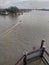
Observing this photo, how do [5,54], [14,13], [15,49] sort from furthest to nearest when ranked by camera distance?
[14,13], [15,49], [5,54]

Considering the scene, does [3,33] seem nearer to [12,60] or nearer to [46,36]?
[46,36]

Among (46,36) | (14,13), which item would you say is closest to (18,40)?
(46,36)

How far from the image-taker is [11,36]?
20.1 metres

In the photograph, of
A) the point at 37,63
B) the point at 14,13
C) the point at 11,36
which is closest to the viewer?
the point at 37,63

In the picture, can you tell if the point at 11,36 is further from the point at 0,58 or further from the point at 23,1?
the point at 23,1

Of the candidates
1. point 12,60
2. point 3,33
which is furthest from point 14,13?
point 12,60

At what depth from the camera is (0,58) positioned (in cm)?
1365

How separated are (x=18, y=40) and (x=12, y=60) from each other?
18.1ft

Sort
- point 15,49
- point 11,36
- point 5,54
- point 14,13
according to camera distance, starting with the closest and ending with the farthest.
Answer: point 5,54 → point 15,49 → point 11,36 → point 14,13

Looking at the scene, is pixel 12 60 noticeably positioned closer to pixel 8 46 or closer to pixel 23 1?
pixel 8 46

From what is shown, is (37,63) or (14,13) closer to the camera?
(37,63)

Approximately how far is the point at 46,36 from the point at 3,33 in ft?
22.9

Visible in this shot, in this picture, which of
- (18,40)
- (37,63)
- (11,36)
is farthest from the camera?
(11,36)

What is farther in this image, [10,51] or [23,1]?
[23,1]
